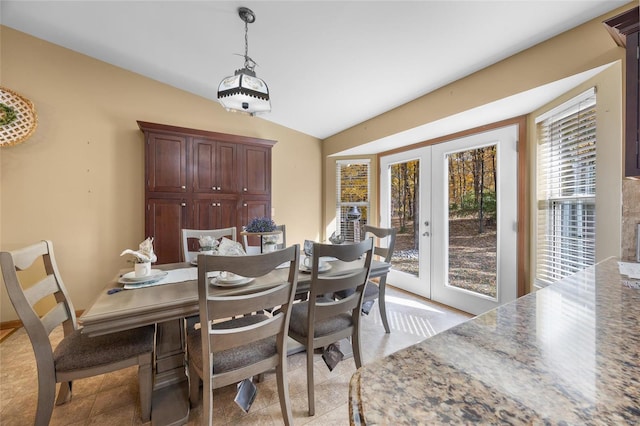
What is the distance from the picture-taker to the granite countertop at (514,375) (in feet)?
1.16

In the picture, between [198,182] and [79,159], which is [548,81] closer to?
[198,182]

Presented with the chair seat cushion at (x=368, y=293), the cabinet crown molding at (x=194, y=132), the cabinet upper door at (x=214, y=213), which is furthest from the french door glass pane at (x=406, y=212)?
the cabinet upper door at (x=214, y=213)

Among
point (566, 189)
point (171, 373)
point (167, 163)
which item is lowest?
point (171, 373)

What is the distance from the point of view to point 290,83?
113 inches

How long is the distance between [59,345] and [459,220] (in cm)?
357

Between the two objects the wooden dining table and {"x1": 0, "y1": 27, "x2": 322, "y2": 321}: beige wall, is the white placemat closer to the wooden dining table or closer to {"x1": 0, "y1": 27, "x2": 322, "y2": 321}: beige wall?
the wooden dining table

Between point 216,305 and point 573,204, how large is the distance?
2679 millimetres

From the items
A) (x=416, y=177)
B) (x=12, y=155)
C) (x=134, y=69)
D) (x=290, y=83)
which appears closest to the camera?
(x=12, y=155)

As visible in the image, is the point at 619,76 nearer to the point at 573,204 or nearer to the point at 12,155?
the point at 573,204

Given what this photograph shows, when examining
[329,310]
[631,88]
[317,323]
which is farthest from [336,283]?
[631,88]

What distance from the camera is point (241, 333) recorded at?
1281 millimetres

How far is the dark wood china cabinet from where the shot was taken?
3.97 feet

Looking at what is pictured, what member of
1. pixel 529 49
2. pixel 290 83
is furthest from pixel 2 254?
pixel 529 49

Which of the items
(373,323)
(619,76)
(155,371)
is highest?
(619,76)
